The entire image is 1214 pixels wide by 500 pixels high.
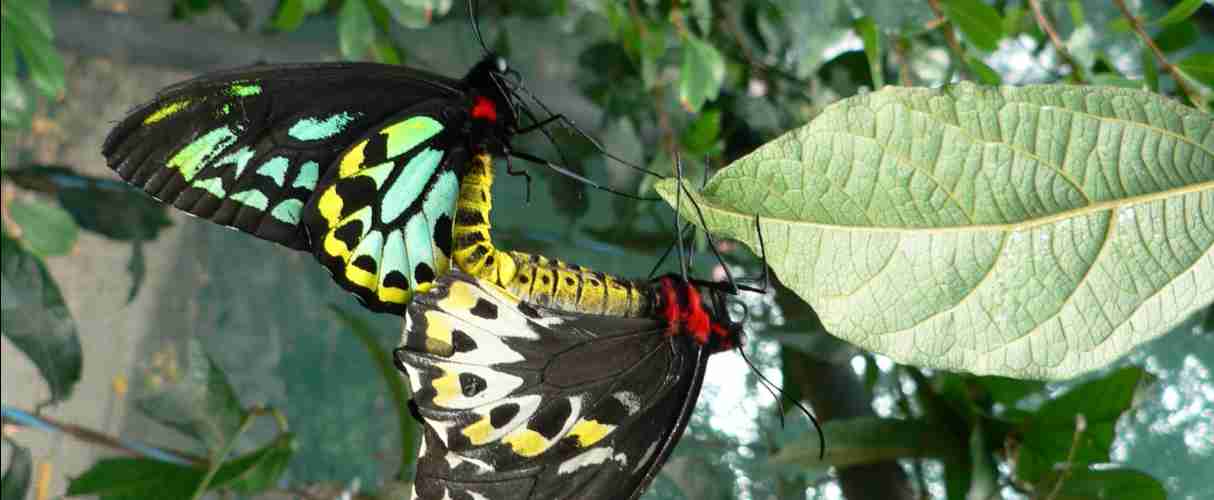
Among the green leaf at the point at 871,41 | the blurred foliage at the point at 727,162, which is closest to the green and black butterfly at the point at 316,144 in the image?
the blurred foliage at the point at 727,162

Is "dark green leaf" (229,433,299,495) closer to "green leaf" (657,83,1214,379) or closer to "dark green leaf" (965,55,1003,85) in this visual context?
"dark green leaf" (965,55,1003,85)

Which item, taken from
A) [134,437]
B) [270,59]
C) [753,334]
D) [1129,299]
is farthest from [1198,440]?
[134,437]

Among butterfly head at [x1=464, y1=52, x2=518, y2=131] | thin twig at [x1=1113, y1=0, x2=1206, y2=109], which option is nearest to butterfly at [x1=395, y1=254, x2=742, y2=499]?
butterfly head at [x1=464, y1=52, x2=518, y2=131]

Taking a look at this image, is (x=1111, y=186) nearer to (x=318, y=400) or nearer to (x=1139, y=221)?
(x=1139, y=221)

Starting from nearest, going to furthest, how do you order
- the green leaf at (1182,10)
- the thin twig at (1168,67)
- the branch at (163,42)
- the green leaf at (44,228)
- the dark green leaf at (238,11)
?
the thin twig at (1168,67) → the green leaf at (1182,10) → the green leaf at (44,228) → the branch at (163,42) → the dark green leaf at (238,11)

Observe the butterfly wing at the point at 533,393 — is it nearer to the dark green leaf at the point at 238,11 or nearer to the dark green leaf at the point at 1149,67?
the dark green leaf at the point at 1149,67

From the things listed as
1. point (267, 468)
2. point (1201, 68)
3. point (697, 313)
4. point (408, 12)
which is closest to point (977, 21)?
point (1201, 68)
